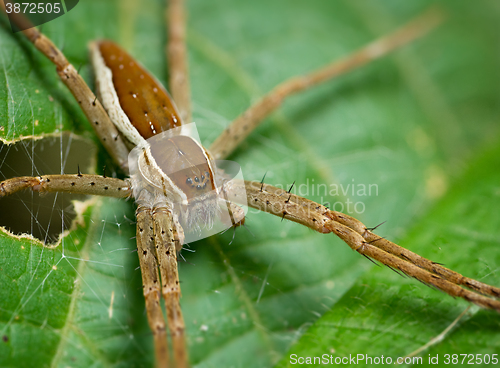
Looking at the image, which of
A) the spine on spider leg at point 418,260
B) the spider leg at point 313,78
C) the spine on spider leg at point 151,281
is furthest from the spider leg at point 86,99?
the spine on spider leg at point 418,260

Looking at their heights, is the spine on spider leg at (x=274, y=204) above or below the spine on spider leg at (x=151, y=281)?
above

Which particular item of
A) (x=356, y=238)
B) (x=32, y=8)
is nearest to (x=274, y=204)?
(x=356, y=238)

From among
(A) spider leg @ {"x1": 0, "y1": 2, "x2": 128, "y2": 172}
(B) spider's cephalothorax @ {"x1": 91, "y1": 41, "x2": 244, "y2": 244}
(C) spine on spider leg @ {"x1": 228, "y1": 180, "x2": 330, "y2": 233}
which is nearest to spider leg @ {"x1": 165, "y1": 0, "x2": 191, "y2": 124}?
A: (B) spider's cephalothorax @ {"x1": 91, "y1": 41, "x2": 244, "y2": 244}

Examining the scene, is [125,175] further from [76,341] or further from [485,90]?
[485,90]

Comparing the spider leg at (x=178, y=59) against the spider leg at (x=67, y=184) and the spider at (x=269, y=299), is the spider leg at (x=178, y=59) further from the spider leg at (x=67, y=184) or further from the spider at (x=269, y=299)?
the spider at (x=269, y=299)

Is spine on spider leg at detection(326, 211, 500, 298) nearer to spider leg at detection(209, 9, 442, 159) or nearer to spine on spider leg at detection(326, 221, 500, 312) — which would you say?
spine on spider leg at detection(326, 221, 500, 312)

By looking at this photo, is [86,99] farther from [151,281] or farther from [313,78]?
[313,78]

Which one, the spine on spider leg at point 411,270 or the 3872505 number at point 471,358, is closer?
the 3872505 number at point 471,358
